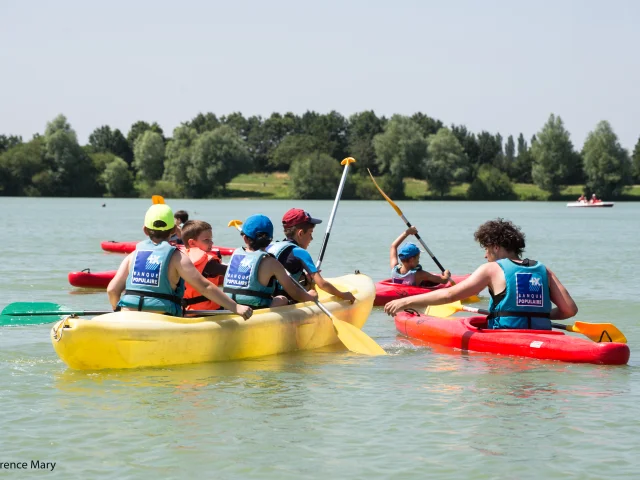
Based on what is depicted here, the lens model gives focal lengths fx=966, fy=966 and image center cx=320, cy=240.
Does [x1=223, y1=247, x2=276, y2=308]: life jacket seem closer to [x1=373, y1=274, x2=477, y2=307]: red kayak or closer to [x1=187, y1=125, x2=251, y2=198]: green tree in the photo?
[x1=373, y1=274, x2=477, y2=307]: red kayak

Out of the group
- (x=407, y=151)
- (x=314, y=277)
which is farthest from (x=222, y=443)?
(x=407, y=151)

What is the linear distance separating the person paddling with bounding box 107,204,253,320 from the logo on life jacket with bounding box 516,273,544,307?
7.74 feet

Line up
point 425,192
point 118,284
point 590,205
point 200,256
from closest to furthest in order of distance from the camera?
point 118,284
point 200,256
point 590,205
point 425,192

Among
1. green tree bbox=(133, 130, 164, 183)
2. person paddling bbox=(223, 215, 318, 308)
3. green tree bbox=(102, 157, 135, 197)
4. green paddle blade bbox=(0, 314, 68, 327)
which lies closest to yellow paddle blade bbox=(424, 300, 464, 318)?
person paddling bbox=(223, 215, 318, 308)

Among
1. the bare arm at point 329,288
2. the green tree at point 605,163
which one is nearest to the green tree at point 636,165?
the green tree at point 605,163

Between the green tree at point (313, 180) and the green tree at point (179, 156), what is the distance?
33.4 feet

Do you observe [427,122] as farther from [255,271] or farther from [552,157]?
[255,271]

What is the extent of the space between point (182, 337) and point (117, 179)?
281 ft

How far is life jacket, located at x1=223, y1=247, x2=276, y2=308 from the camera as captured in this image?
330 inches

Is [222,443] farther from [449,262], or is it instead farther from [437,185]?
[437,185]

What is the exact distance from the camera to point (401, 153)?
9131cm

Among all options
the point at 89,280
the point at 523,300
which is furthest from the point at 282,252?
the point at 89,280

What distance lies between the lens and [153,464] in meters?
5.57

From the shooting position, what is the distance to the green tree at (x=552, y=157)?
89.6 metres
